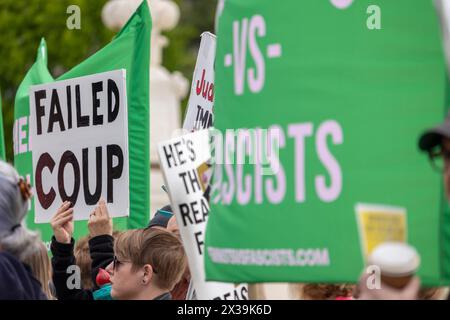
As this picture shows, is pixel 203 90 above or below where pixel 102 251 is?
above

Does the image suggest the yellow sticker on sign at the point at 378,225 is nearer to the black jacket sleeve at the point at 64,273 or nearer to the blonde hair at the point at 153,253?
the blonde hair at the point at 153,253

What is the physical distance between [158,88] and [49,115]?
40.5 ft

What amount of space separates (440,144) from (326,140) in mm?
503

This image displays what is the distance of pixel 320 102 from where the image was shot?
429 centimetres

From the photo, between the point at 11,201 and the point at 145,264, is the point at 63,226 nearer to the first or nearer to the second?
the point at 145,264

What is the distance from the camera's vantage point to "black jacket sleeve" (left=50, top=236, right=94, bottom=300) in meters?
6.15

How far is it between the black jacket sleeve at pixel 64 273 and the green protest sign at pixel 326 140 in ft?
5.43

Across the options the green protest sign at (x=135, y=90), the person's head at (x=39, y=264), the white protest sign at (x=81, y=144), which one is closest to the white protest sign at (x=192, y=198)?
the person's head at (x=39, y=264)

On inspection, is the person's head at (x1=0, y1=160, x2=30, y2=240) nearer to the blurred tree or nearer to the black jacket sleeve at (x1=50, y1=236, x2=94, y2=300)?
the black jacket sleeve at (x1=50, y1=236, x2=94, y2=300)

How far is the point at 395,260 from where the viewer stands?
12.5 feet

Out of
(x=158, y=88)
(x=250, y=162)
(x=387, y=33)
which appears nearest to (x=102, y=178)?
(x=250, y=162)

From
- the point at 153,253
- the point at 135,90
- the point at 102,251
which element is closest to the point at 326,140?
the point at 153,253

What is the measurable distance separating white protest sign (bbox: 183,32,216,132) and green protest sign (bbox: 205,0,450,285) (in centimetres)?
232

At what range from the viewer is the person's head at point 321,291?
579 centimetres
